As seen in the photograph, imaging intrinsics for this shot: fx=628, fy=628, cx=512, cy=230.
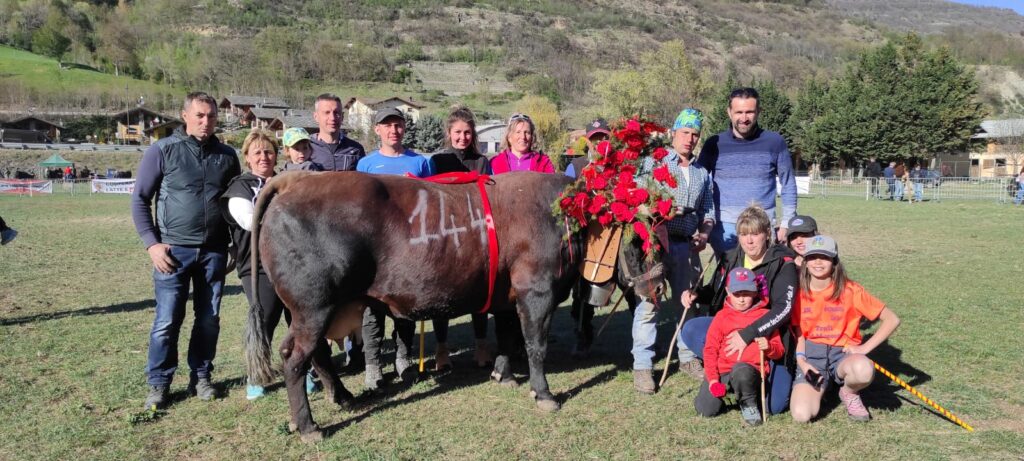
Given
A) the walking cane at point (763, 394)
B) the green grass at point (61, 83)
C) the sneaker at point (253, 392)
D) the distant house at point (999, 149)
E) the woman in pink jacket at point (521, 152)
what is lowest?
the sneaker at point (253, 392)

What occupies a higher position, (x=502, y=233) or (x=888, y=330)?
(x=502, y=233)

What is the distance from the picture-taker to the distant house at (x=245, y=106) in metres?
88.4

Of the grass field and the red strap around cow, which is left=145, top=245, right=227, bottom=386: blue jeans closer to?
the grass field

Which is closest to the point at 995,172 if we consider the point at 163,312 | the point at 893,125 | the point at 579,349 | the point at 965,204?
the point at 893,125

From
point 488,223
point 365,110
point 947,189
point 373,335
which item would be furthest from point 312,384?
point 365,110

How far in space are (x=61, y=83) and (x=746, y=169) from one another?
374 feet

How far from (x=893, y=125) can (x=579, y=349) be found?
50.7 metres

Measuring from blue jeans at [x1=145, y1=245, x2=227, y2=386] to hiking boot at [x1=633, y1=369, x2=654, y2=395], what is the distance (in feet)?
11.3

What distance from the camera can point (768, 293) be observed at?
182 inches

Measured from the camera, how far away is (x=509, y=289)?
4.83m

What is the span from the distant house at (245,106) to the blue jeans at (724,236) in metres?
91.6

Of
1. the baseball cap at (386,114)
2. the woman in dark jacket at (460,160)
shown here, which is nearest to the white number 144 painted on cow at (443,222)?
the woman in dark jacket at (460,160)

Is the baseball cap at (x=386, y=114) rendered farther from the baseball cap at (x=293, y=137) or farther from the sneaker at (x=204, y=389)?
the sneaker at (x=204, y=389)

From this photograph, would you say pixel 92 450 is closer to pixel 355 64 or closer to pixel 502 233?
pixel 502 233
